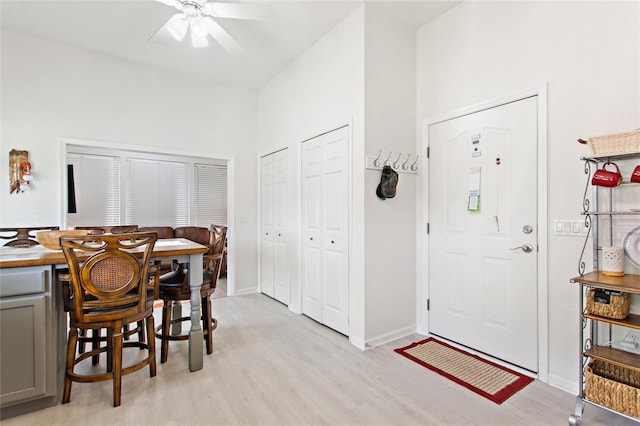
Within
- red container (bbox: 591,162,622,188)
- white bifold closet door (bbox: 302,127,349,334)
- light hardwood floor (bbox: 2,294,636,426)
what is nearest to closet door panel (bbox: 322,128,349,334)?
white bifold closet door (bbox: 302,127,349,334)

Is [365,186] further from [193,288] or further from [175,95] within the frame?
[175,95]

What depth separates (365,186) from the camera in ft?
9.05

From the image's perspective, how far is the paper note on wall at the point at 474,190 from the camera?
8.56 feet

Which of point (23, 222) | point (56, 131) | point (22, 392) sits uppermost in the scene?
point (56, 131)

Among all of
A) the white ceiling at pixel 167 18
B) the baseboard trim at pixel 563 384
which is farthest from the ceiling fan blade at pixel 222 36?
the baseboard trim at pixel 563 384

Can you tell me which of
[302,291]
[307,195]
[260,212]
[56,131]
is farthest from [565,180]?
[56,131]

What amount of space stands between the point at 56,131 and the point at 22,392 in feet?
9.08

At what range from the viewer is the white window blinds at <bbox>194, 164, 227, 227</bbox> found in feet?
20.0

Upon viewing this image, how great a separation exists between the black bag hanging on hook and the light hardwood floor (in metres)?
1.37

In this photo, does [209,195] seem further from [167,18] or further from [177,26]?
[177,26]

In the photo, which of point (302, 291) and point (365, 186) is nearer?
point (365, 186)

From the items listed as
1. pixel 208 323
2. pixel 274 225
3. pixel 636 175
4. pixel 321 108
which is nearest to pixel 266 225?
pixel 274 225

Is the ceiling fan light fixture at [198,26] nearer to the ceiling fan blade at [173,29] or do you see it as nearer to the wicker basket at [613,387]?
the ceiling fan blade at [173,29]

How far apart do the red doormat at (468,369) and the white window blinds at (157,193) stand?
4782 mm
